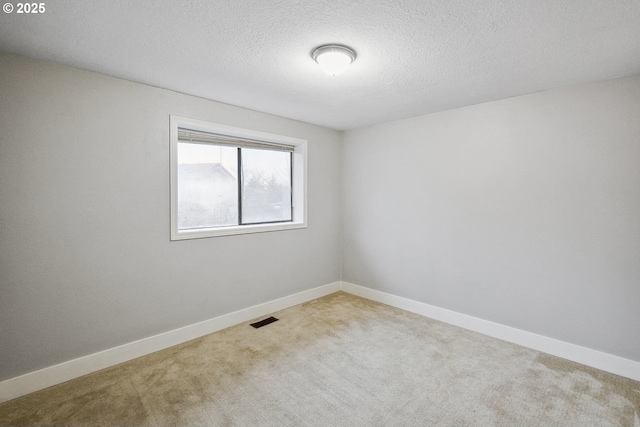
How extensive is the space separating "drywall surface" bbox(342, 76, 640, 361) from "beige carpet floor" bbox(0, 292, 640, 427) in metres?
0.45

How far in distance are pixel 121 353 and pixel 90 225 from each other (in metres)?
1.11

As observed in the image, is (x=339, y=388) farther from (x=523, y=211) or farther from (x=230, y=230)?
(x=523, y=211)

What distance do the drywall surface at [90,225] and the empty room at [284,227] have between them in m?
0.01

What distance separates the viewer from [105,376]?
230 centimetres

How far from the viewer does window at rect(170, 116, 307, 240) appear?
3006 mm

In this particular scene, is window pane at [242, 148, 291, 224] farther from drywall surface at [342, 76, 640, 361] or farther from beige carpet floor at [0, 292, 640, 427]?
beige carpet floor at [0, 292, 640, 427]

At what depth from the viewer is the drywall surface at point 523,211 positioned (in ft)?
7.83

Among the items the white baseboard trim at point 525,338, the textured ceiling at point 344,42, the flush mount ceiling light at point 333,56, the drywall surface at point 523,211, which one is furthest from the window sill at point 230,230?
the flush mount ceiling light at point 333,56

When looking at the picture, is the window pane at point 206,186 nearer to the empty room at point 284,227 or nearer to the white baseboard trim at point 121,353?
the empty room at point 284,227

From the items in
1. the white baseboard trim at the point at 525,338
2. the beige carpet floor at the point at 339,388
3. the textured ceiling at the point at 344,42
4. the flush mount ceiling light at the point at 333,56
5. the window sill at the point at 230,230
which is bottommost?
the beige carpet floor at the point at 339,388

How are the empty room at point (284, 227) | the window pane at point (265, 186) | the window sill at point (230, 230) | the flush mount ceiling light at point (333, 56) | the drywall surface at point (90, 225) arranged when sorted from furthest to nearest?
the window pane at point (265, 186) → the window sill at point (230, 230) → the drywall surface at point (90, 225) → the flush mount ceiling light at point (333, 56) → the empty room at point (284, 227)

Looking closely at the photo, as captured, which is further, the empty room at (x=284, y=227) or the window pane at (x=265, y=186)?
the window pane at (x=265, y=186)

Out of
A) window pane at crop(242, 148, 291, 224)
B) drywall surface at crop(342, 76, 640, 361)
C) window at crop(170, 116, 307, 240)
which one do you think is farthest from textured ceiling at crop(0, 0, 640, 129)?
window pane at crop(242, 148, 291, 224)

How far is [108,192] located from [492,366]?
349cm
